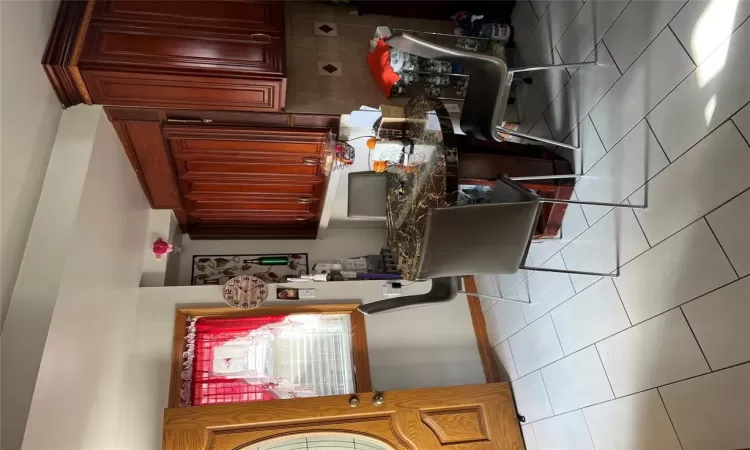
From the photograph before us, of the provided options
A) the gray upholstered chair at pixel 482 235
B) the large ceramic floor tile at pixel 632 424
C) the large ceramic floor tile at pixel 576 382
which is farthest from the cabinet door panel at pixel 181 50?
the large ceramic floor tile at pixel 632 424

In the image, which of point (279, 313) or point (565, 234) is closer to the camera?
point (565, 234)

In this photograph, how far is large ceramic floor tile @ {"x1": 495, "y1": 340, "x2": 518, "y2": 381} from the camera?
2326 millimetres

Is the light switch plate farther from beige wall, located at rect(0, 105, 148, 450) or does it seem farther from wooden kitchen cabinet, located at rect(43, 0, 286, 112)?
wooden kitchen cabinet, located at rect(43, 0, 286, 112)

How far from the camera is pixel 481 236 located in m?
1.40

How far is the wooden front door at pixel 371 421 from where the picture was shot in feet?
6.56

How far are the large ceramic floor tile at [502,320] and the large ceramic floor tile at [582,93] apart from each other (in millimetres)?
838

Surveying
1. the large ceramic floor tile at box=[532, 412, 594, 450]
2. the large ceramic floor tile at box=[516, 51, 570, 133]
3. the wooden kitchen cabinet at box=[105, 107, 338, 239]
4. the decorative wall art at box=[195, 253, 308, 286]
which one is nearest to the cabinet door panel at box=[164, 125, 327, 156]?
the wooden kitchen cabinet at box=[105, 107, 338, 239]

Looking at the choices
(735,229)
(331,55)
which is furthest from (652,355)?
(331,55)

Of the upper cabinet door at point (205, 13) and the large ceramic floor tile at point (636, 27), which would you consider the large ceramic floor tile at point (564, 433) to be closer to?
the large ceramic floor tile at point (636, 27)

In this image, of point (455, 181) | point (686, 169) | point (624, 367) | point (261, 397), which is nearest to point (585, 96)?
point (686, 169)

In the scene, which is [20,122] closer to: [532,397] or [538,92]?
[538,92]

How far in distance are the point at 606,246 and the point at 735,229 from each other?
472 mm

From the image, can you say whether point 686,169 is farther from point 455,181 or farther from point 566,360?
point 566,360

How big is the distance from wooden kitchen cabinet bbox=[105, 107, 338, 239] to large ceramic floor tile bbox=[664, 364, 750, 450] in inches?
58.4
